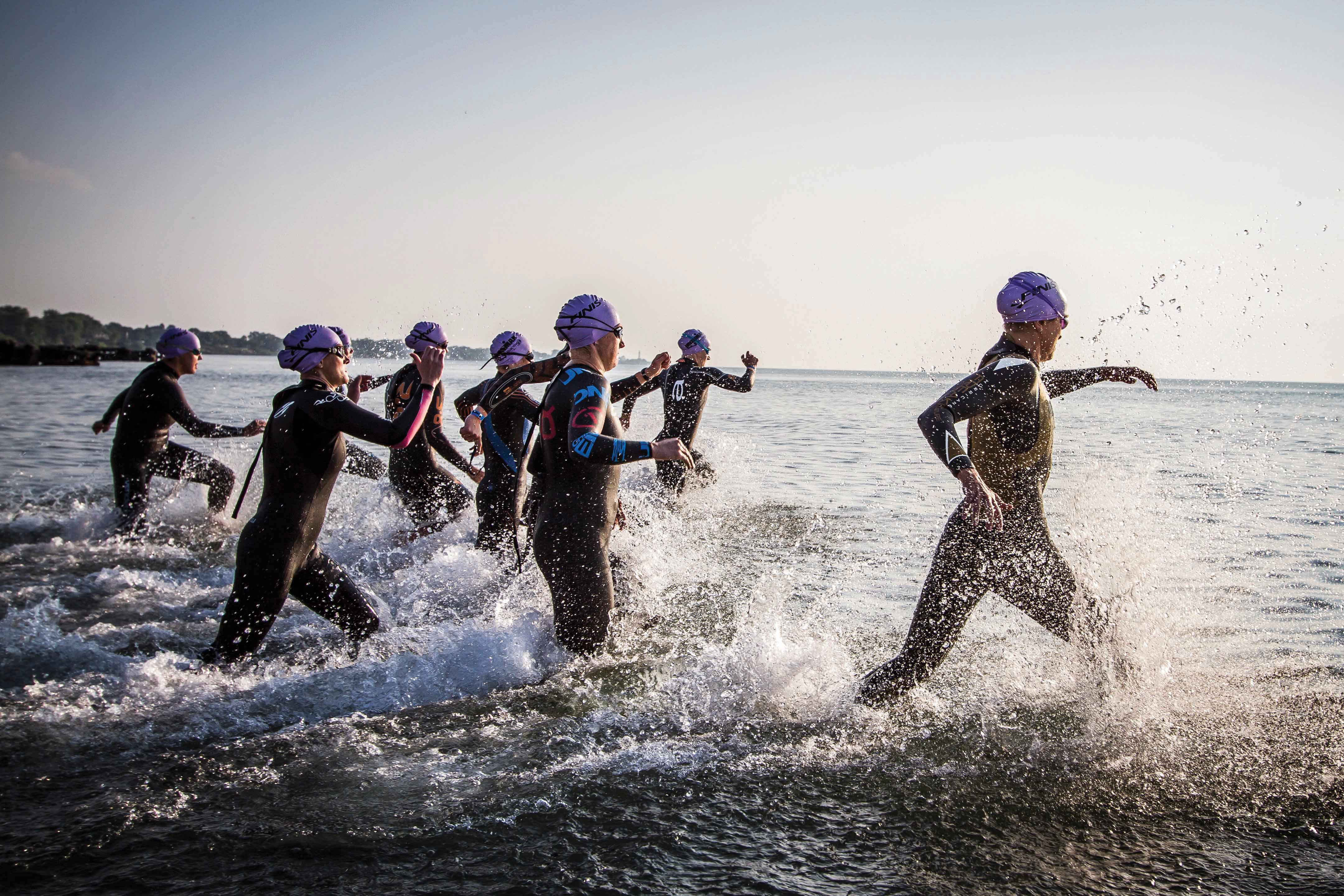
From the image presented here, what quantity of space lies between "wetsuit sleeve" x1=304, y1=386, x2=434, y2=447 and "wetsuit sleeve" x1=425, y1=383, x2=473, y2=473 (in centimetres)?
322

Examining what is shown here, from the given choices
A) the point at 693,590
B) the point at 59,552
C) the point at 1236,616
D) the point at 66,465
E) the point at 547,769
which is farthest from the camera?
the point at 66,465

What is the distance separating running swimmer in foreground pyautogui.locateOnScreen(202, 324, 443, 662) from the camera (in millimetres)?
4789

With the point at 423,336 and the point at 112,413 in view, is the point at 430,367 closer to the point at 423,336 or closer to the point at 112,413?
the point at 423,336

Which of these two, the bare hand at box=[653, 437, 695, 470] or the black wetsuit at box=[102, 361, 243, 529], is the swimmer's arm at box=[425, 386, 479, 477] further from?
the bare hand at box=[653, 437, 695, 470]

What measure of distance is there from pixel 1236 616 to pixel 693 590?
4.19 meters

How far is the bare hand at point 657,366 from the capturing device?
789 centimetres

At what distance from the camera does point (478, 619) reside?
6.25 meters

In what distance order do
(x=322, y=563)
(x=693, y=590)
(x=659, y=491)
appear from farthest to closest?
(x=659, y=491) < (x=693, y=590) < (x=322, y=563)

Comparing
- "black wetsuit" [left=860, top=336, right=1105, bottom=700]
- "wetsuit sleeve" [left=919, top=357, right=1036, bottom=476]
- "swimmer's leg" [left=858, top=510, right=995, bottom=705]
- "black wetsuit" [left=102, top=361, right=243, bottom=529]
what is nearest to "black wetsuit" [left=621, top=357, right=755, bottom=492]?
"black wetsuit" [left=102, top=361, right=243, bottom=529]

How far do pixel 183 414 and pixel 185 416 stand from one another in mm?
36

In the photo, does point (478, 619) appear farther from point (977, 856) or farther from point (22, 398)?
point (22, 398)

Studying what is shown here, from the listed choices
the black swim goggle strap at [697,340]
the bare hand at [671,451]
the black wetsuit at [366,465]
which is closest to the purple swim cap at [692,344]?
the black swim goggle strap at [697,340]

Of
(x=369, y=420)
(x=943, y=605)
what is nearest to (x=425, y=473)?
(x=369, y=420)

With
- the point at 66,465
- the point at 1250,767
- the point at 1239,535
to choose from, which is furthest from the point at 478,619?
the point at 66,465
